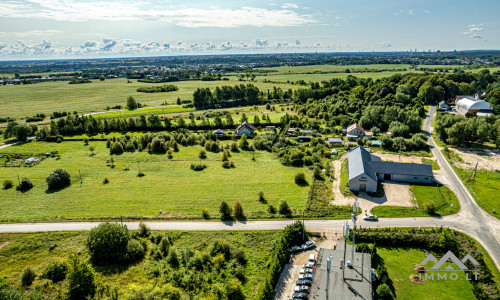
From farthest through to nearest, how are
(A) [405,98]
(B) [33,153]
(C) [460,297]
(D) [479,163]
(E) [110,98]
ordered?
(E) [110,98], (A) [405,98], (B) [33,153], (D) [479,163], (C) [460,297]

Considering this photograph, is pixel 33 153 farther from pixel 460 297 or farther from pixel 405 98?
pixel 405 98

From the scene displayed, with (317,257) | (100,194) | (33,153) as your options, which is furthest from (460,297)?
(33,153)

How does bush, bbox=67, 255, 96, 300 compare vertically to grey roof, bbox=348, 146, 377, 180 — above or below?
below

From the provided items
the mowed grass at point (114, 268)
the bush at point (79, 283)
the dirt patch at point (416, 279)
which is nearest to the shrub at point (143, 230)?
the mowed grass at point (114, 268)

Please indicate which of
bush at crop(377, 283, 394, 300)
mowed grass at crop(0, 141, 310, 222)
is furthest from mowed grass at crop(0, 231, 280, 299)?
bush at crop(377, 283, 394, 300)

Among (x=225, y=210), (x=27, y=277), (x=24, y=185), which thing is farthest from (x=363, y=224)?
(x=24, y=185)

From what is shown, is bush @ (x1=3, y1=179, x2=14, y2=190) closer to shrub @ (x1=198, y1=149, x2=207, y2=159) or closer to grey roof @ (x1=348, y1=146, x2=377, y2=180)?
shrub @ (x1=198, y1=149, x2=207, y2=159)
